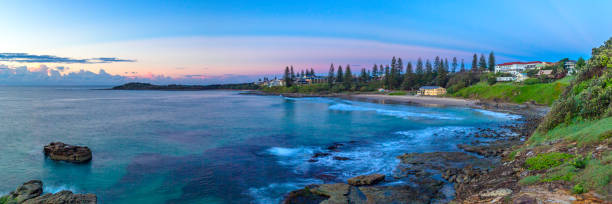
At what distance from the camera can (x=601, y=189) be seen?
7312mm

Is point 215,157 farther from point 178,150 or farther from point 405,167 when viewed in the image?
point 405,167

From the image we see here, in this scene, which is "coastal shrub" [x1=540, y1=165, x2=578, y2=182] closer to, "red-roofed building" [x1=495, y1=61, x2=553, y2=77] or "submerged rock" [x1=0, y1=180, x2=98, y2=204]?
"submerged rock" [x1=0, y1=180, x2=98, y2=204]

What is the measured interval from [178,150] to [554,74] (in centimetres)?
8582

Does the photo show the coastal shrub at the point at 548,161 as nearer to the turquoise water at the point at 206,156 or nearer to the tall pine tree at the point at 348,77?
the turquoise water at the point at 206,156

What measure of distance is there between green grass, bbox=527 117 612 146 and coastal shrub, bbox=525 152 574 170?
53.7 inches

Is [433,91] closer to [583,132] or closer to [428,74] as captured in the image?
[428,74]

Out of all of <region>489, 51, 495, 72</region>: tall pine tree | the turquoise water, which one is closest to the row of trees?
<region>489, 51, 495, 72</region>: tall pine tree

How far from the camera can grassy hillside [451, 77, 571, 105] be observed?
5381 cm

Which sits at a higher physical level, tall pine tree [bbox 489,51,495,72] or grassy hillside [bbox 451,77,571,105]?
tall pine tree [bbox 489,51,495,72]

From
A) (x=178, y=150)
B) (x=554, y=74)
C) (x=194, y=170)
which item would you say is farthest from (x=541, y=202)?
(x=554, y=74)

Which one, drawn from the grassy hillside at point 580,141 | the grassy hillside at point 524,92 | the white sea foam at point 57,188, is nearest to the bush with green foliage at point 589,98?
the grassy hillside at point 580,141

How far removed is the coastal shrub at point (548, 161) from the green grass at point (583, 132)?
1364 mm

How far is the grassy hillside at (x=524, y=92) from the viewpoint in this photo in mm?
53812

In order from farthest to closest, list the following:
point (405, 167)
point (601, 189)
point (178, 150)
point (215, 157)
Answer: point (178, 150) → point (215, 157) → point (405, 167) → point (601, 189)
